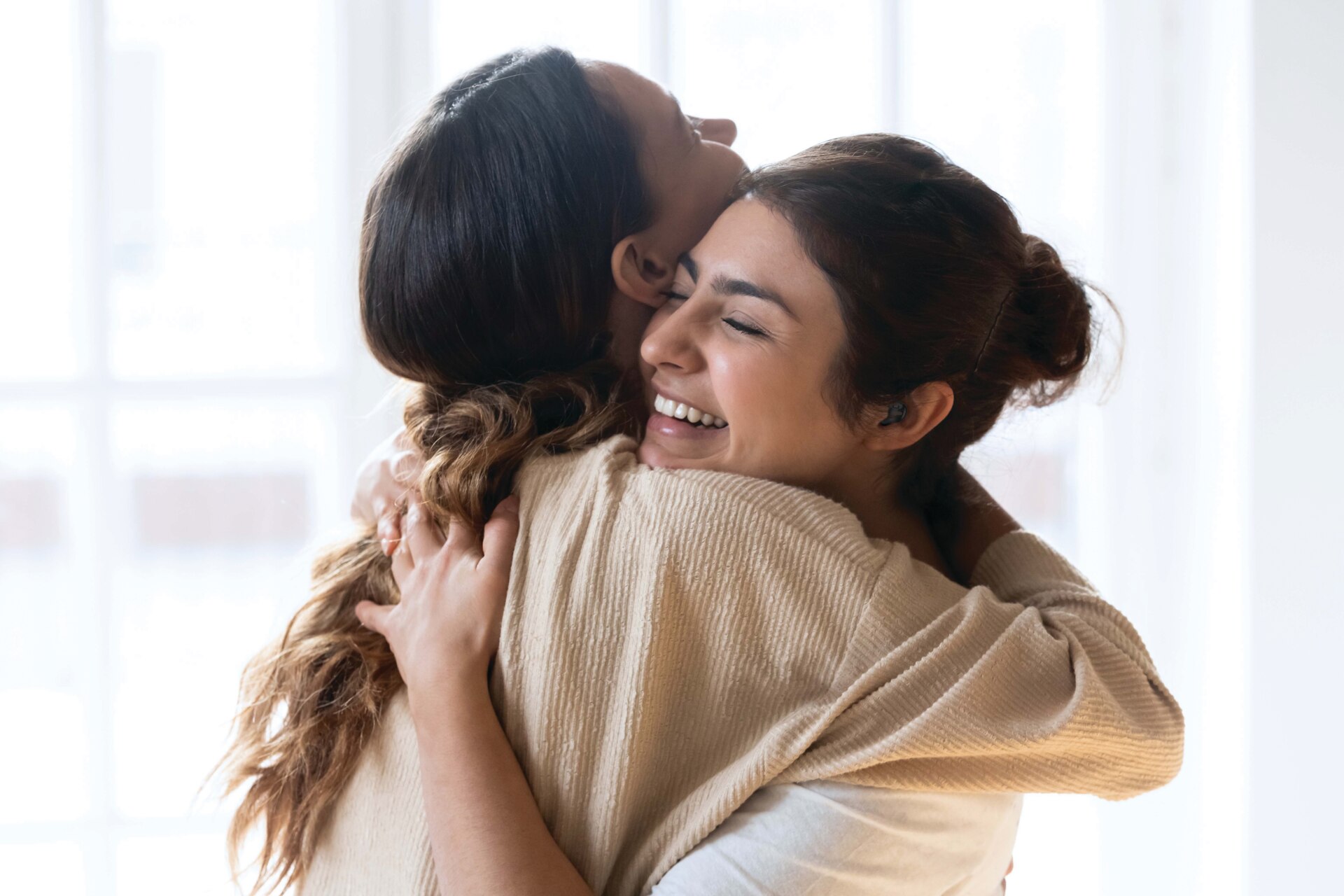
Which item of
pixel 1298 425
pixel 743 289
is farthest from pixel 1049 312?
pixel 1298 425

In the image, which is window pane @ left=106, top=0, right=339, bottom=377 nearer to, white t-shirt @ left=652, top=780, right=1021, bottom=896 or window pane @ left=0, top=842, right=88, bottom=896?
window pane @ left=0, top=842, right=88, bottom=896

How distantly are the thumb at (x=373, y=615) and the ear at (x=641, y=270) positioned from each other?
37 centimetres

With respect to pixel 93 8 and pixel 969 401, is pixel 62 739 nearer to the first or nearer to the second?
pixel 93 8

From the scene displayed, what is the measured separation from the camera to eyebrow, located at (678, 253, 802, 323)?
0.88m

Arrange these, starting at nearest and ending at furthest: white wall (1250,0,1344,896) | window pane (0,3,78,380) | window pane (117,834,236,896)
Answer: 1. white wall (1250,0,1344,896)
2. window pane (0,3,78,380)
3. window pane (117,834,236,896)

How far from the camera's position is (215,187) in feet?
6.44

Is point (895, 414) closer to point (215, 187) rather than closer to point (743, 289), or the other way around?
point (743, 289)

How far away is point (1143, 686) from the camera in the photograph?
2.82ft

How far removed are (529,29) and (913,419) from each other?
54.2 inches

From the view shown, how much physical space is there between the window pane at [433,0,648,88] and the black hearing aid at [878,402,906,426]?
1294 mm

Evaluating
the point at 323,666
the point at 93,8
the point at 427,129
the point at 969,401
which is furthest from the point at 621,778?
the point at 93,8

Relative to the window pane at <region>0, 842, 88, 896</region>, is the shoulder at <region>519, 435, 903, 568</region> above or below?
above

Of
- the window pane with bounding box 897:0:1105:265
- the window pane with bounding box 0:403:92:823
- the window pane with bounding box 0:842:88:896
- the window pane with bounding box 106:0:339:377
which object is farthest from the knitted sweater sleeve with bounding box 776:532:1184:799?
the window pane with bounding box 0:842:88:896

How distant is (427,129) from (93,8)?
51.3 inches
